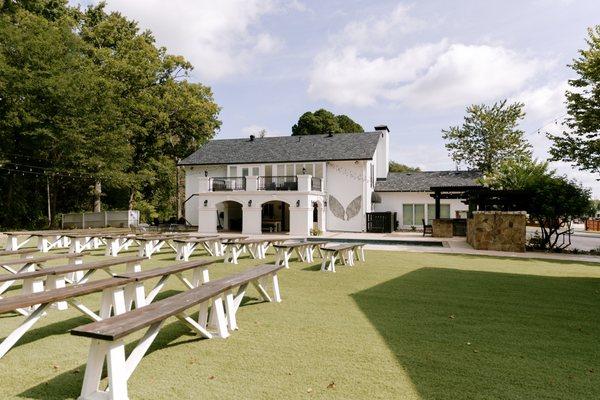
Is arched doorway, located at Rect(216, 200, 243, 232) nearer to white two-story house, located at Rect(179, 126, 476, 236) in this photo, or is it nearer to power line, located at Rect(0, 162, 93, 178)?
white two-story house, located at Rect(179, 126, 476, 236)

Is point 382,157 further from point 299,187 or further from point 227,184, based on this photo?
point 227,184

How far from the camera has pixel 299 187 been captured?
23375mm

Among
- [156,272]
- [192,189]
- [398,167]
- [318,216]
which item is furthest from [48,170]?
[398,167]

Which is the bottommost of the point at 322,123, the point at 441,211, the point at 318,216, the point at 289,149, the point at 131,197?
the point at 318,216

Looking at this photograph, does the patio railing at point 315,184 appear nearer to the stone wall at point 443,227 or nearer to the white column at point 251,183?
the white column at point 251,183

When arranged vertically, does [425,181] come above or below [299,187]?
above

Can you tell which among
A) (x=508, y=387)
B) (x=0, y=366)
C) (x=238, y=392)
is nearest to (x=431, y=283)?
(x=508, y=387)

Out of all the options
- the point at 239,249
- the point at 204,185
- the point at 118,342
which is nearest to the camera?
the point at 118,342

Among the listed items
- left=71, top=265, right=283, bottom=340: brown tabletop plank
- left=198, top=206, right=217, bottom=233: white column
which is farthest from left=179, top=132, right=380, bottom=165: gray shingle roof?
left=71, top=265, right=283, bottom=340: brown tabletop plank

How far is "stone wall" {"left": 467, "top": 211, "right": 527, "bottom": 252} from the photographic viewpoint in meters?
15.8

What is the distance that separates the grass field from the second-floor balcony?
56.3ft

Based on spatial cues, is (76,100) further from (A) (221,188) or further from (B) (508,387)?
(B) (508,387)

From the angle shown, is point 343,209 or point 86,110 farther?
point 86,110

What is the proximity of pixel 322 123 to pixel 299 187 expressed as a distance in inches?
1131
